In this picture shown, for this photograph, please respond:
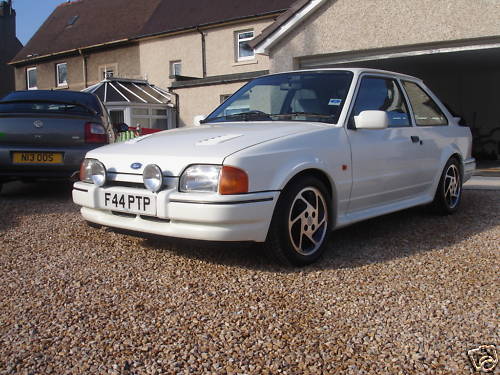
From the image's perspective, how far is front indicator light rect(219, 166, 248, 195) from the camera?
3373mm

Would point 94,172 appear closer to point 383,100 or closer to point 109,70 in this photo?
point 383,100

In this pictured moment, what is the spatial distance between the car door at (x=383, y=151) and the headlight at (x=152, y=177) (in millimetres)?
1595

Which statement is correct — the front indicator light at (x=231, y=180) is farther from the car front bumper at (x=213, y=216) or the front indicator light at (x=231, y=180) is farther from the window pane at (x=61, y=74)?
the window pane at (x=61, y=74)

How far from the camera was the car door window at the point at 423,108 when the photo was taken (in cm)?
530

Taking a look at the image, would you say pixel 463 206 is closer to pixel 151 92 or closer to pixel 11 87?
pixel 151 92

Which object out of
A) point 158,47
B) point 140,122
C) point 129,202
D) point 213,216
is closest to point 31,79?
point 158,47

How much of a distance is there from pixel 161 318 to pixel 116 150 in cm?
167

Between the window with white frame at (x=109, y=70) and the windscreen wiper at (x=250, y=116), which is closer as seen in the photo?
the windscreen wiper at (x=250, y=116)

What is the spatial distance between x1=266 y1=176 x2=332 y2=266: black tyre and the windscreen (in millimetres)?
724

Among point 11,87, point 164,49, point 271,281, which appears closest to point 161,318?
point 271,281

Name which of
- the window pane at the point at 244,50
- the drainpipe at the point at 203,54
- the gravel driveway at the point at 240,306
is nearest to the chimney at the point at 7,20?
the drainpipe at the point at 203,54

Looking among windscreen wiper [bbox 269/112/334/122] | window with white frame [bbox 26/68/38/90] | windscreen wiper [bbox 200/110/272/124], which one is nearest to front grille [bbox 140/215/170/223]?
windscreen wiper [bbox 200/110/272/124]

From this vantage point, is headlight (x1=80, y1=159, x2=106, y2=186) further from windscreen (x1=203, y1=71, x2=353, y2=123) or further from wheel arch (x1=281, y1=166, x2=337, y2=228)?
wheel arch (x1=281, y1=166, x2=337, y2=228)

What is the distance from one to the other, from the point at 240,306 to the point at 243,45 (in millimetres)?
19701
